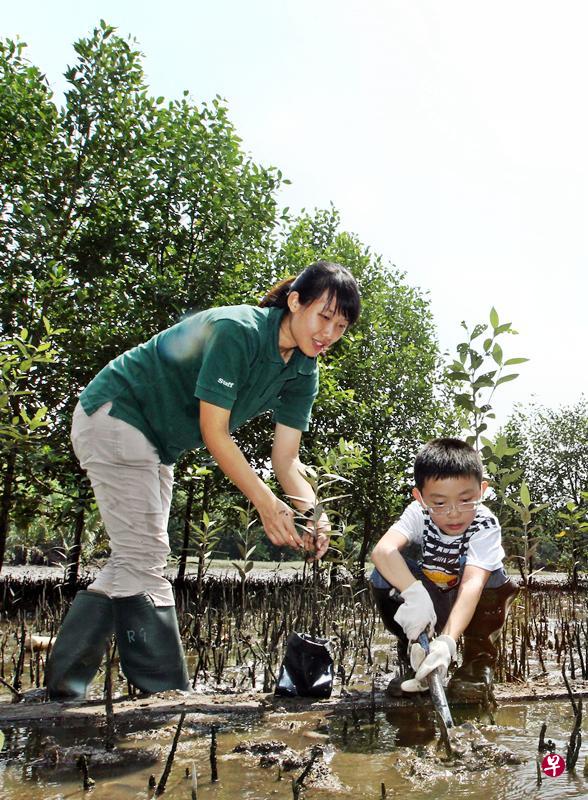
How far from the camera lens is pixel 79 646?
3.19m

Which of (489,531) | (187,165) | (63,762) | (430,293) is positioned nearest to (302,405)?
(489,531)

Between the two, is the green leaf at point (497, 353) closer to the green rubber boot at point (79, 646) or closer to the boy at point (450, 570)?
the boy at point (450, 570)

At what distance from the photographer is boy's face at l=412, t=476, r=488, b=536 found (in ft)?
10.7

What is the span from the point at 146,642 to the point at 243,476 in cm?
88

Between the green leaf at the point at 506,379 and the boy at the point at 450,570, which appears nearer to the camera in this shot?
the boy at the point at 450,570

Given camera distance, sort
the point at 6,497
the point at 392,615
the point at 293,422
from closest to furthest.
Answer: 1. the point at 392,615
2. the point at 293,422
3. the point at 6,497

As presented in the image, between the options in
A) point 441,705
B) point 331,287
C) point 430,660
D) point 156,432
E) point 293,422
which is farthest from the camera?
point 293,422

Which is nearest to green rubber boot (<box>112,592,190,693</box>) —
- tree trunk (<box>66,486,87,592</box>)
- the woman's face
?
the woman's face

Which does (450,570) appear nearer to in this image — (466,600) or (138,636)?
(466,600)

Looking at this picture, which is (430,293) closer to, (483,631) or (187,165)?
(187,165)

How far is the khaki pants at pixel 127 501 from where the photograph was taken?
10.6ft

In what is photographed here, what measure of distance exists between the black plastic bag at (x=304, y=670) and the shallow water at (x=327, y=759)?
21 centimetres

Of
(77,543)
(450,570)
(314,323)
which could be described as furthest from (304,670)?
(77,543)

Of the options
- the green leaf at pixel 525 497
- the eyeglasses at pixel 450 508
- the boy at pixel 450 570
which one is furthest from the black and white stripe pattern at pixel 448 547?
the green leaf at pixel 525 497
